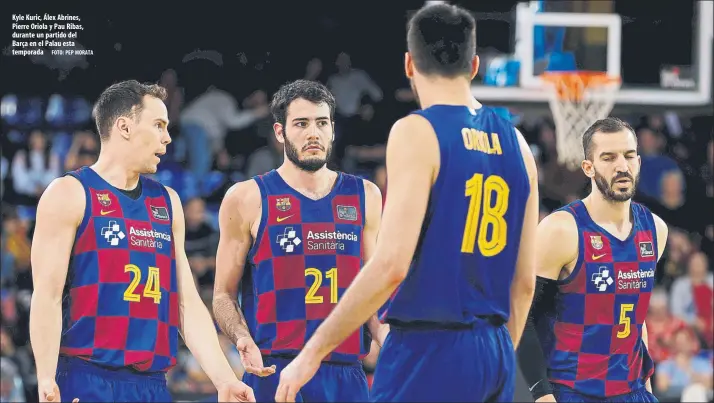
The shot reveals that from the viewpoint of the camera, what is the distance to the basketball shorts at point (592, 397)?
605 centimetres

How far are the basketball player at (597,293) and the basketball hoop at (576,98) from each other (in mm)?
5107

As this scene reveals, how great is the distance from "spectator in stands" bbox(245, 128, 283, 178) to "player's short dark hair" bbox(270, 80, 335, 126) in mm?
6716

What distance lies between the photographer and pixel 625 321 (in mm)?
6152

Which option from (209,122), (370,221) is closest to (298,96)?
(370,221)

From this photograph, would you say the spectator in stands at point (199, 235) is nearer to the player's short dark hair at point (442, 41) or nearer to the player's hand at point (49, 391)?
the player's hand at point (49, 391)

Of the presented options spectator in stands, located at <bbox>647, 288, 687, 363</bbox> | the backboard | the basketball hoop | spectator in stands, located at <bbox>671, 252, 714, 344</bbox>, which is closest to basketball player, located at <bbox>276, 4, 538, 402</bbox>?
the basketball hoop

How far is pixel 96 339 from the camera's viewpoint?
5477 millimetres

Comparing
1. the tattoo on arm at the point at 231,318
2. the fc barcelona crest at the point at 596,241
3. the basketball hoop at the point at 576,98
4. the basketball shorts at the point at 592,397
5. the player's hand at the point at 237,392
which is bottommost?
the basketball shorts at the point at 592,397

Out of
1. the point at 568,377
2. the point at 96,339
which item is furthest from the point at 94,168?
the point at 568,377

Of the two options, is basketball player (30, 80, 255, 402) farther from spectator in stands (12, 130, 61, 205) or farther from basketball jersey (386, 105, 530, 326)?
spectator in stands (12, 130, 61, 205)

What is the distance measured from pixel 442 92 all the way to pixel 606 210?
7.63 feet

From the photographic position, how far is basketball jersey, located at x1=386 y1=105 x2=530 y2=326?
419 cm

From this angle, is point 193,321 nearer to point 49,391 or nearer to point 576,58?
point 49,391

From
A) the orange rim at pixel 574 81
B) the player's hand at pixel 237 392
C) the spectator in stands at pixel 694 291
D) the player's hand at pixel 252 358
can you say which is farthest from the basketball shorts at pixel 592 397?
the spectator in stands at pixel 694 291
